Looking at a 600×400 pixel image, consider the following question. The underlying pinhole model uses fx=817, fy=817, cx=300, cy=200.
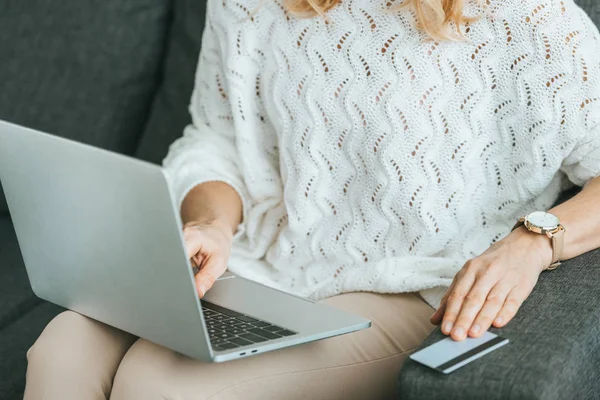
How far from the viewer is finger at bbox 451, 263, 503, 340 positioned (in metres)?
1.00

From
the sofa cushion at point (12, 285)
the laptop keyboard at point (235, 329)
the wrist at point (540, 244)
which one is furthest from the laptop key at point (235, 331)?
the sofa cushion at point (12, 285)

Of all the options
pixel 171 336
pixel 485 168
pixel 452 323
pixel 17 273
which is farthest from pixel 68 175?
pixel 17 273

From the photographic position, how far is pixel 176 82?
1.86m

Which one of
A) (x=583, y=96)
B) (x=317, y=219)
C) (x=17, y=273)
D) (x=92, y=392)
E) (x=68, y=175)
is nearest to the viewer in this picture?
(x=68, y=175)

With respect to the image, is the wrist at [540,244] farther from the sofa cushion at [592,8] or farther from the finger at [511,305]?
the sofa cushion at [592,8]

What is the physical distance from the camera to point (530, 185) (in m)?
1.31

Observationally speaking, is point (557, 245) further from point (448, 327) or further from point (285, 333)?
point (285, 333)

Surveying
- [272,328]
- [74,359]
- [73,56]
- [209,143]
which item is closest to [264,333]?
[272,328]

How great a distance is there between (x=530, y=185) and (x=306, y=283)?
1.34 feet

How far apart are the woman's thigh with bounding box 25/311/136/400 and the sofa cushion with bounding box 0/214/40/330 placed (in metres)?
0.41

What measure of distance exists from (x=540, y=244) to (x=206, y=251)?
19.5 inches

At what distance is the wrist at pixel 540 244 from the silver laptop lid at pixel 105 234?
1.58 ft

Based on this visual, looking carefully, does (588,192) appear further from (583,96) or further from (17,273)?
(17,273)

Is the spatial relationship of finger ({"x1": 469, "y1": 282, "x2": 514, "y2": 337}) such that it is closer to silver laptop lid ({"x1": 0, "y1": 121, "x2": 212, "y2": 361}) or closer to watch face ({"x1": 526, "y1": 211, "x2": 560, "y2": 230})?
watch face ({"x1": 526, "y1": 211, "x2": 560, "y2": 230})
